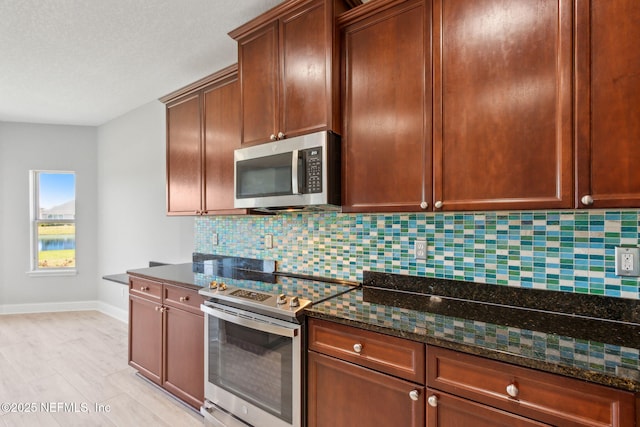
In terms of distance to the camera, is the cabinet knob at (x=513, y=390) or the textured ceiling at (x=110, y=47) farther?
the textured ceiling at (x=110, y=47)

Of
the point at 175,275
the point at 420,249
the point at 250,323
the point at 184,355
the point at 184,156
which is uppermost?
the point at 184,156

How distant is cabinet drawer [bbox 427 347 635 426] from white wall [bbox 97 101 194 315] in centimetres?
288

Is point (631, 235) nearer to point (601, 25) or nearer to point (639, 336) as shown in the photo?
point (639, 336)

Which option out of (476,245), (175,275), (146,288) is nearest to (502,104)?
(476,245)

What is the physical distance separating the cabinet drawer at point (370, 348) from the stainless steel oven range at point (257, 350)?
122mm

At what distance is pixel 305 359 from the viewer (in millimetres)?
1641

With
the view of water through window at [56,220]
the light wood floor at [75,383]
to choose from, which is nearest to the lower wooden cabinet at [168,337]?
the light wood floor at [75,383]

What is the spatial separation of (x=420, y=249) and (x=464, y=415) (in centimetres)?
87

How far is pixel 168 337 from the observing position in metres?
2.47

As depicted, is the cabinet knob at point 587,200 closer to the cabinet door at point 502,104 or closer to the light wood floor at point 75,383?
the cabinet door at point 502,104

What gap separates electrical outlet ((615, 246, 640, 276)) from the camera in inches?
53.1

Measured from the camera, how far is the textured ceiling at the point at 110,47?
214 cm

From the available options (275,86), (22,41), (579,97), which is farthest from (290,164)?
(22,41)

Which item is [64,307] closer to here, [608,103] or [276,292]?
[276,292]
